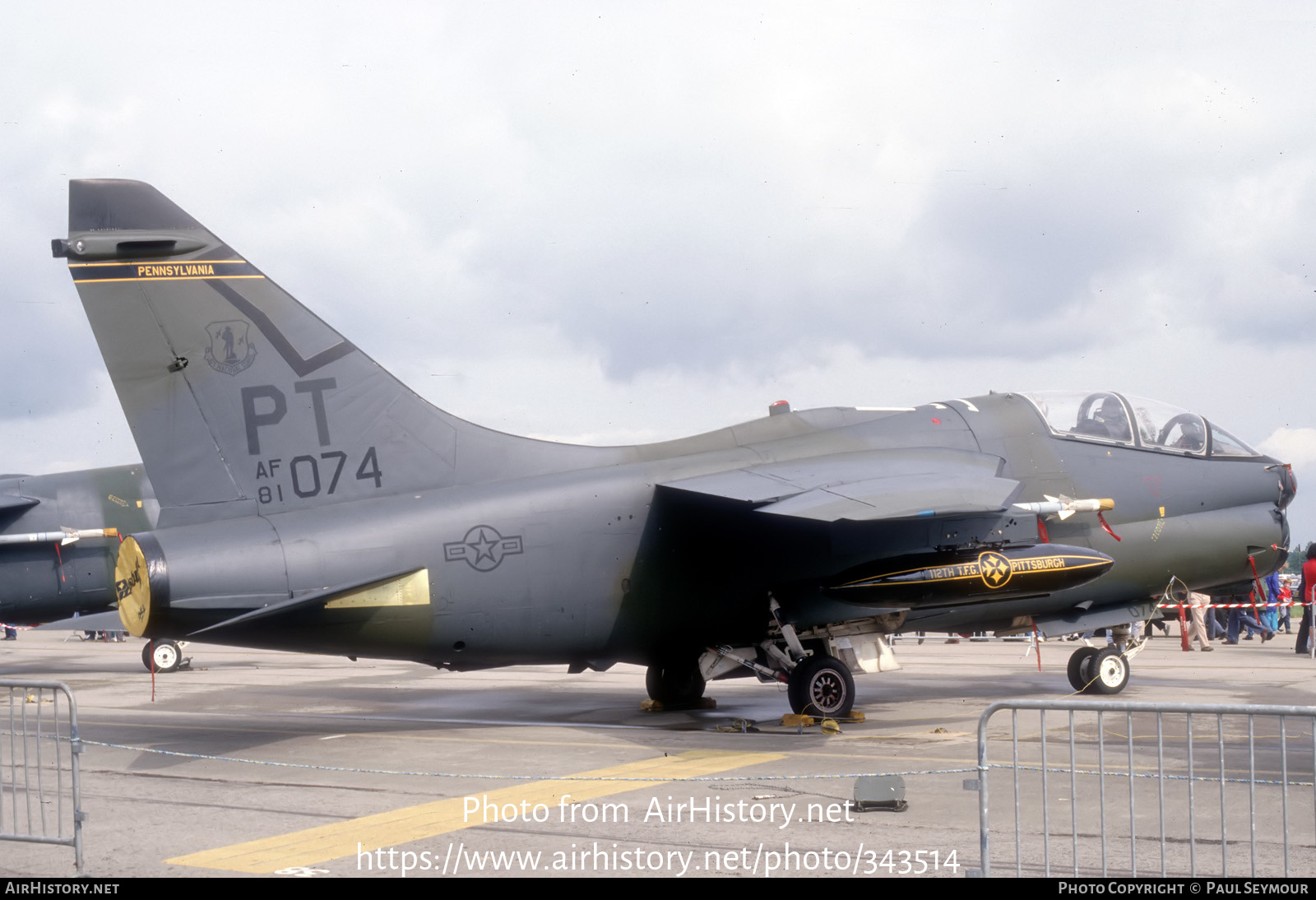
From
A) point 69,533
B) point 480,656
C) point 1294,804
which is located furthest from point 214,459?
point 69,533

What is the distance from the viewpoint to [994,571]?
12430 mm

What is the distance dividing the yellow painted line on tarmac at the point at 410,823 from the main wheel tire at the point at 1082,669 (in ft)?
19.7

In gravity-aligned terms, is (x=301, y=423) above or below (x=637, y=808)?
above

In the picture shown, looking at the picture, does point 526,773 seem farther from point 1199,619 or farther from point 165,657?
point 1199,619

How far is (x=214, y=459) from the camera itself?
11469mm

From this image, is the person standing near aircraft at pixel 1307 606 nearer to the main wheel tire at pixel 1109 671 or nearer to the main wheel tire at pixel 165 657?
the main wheel tire at pixel 1109 671

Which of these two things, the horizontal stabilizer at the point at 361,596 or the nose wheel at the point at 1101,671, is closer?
the horizontal stabilizer at the point at 361,596

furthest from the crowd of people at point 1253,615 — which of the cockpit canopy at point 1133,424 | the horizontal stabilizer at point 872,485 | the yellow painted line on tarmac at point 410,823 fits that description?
the yellow painted line on tarmac at point 410,823

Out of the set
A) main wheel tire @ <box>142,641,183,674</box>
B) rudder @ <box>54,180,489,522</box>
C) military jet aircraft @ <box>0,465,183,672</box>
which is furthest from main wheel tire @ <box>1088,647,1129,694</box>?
main wheel tire @ <box>142,641,183,674</box>

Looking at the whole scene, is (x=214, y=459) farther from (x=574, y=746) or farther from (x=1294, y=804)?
(x=1294, y=804)

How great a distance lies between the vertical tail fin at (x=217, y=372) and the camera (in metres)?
11.2

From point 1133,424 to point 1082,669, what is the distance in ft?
10.4

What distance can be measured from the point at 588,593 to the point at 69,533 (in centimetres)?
1409

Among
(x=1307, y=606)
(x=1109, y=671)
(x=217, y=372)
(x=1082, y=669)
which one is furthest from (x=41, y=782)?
(x=1307, y=606)
